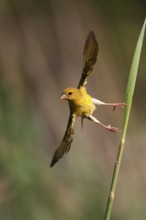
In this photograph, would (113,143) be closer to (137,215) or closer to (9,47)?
(9,47)

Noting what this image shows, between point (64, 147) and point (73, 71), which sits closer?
point (64, 147)

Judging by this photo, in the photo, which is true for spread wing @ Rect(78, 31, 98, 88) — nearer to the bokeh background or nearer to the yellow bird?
the yellow bird

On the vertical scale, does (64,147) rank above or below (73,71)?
below

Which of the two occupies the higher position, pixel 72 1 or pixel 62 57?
pixel 72 1

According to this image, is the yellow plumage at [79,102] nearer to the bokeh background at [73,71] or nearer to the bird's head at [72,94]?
the bird's head at [72,94]

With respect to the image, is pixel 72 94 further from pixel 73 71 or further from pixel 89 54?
pixel 73 71

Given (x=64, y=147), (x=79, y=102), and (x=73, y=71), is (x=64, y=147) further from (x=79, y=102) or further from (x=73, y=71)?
(x=73, y=71)

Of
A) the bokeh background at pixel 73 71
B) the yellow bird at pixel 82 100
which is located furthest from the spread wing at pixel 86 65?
the bokeh background at pixel 73 71

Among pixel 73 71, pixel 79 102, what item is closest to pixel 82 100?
pixel 79 102

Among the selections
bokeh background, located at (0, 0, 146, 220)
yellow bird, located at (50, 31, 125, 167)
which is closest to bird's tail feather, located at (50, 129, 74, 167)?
yellow bird, located at (50, 31, 125, 167)

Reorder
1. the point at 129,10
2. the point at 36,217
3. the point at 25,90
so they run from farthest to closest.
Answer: the point at 129,10 → the point at 25,90 → the point at 36,217

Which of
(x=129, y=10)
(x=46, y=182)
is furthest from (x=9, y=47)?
(x=46, y=182)
